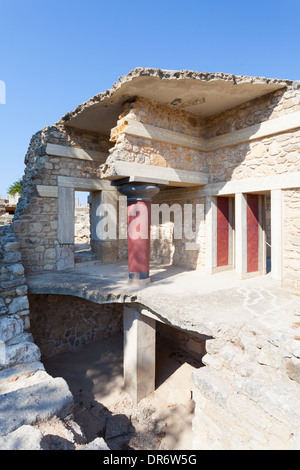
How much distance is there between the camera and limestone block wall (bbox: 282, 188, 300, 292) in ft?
16.4

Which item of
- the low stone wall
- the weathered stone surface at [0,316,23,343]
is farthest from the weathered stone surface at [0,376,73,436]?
the low stone wall

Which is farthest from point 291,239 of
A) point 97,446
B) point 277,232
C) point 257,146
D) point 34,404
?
point 34,404

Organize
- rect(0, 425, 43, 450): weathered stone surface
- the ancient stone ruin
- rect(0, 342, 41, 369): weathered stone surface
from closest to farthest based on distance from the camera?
1. rect(0, 425, 43, 450): weathered stone surface
2. the ancient stone ruin
3. rect(0, 342, 41, 369): weathered stone surface

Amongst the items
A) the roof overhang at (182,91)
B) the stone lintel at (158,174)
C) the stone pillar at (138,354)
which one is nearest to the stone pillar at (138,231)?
the stone lintel at (158,174)

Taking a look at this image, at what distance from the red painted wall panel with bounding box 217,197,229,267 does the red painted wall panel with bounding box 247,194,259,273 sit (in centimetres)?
80

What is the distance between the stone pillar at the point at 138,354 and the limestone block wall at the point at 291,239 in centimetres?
283

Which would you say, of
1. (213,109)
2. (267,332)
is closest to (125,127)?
(213,109)

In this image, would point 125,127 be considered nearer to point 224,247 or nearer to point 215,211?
point 215,211

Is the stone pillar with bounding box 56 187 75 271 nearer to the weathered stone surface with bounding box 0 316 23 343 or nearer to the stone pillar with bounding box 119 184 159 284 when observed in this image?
the stone pillar with bounding box 119 184 159 284

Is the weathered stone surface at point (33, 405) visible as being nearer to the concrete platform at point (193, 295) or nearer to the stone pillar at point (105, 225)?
the concrete platform at point (193, 295)

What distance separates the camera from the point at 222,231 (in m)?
6.88

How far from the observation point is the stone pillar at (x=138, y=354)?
5051mm

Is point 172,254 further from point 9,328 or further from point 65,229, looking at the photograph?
point 9,328

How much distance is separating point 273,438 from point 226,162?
540 cm
